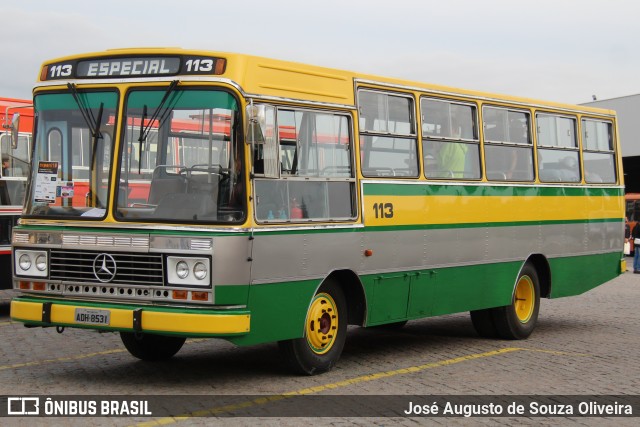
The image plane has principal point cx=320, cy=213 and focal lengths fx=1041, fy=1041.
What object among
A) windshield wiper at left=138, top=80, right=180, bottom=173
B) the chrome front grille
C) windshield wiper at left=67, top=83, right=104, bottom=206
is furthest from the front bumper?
windshield wiper at left=138, top=80, right=180, bottom=173

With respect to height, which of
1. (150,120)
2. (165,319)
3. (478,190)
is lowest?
(165,319)

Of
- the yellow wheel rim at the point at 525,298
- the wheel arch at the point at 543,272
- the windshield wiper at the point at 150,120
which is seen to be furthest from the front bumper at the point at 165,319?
the wheel arch at the point at 543,272

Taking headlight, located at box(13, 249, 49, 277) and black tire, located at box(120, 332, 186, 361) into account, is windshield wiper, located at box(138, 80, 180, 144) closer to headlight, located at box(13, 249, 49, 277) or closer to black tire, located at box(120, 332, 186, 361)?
headlight, located at box(13, 249, 49, 277)

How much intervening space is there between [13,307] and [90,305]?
3.20 feet

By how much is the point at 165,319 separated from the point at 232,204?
45.6 inches

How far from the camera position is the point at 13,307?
9.87m

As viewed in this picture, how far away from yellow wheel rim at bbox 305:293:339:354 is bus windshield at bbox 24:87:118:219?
2275mm

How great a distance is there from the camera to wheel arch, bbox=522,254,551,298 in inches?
564

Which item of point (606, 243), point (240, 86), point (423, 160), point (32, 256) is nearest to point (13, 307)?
point (32, 256)

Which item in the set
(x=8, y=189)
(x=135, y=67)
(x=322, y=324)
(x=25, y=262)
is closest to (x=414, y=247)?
(x=322, y=324)

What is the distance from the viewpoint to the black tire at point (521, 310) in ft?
44.8

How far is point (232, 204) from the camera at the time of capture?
9180mm

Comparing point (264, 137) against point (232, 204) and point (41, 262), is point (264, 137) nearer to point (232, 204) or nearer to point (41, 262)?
point (232, 204)

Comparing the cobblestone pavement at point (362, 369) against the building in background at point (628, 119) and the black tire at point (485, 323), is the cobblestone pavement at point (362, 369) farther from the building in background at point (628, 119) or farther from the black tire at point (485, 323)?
the building in background at point (628, 119)
